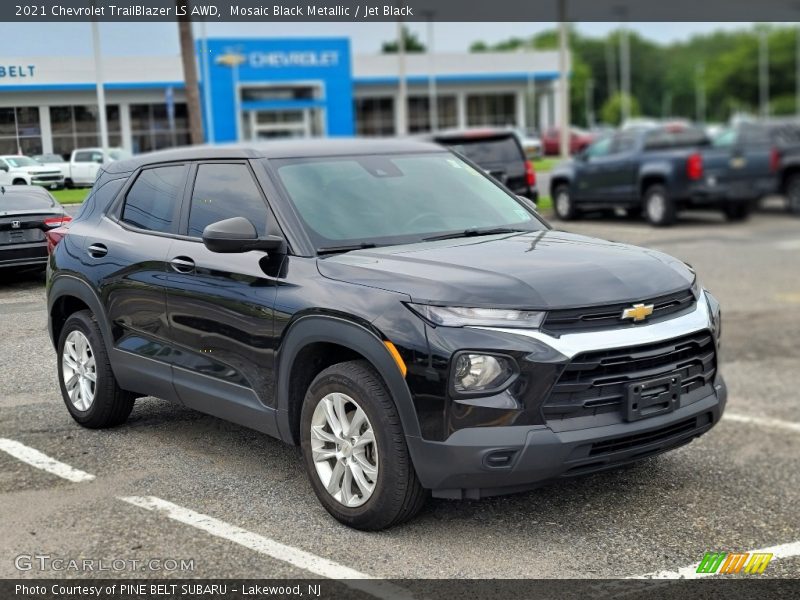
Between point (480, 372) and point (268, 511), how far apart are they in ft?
4.54

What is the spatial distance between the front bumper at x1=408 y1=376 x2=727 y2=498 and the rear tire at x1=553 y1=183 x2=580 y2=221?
933 cm

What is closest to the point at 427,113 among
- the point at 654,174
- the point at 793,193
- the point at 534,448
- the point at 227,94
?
the point at 793,193

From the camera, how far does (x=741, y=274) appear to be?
1545 centimetres

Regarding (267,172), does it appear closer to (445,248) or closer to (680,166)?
(445,248)

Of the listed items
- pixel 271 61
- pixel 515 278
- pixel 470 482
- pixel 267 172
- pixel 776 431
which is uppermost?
pixel 271 61

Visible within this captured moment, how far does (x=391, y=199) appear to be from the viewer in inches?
208

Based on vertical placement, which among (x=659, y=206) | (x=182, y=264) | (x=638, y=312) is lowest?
(x=659, y=206)

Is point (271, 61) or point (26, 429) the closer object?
point (26, 429)

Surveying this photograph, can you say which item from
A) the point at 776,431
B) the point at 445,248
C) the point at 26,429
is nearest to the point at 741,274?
the point at 776,431

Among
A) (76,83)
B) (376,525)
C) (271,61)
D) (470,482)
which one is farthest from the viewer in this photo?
(271,61)

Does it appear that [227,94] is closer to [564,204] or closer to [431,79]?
[564,204]

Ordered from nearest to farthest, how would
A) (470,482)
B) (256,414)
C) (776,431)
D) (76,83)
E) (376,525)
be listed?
(470,482)
(376,525)
(256,414)
(76,83)
(776,431)

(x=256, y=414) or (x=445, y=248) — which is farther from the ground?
(x=445, y=248)
